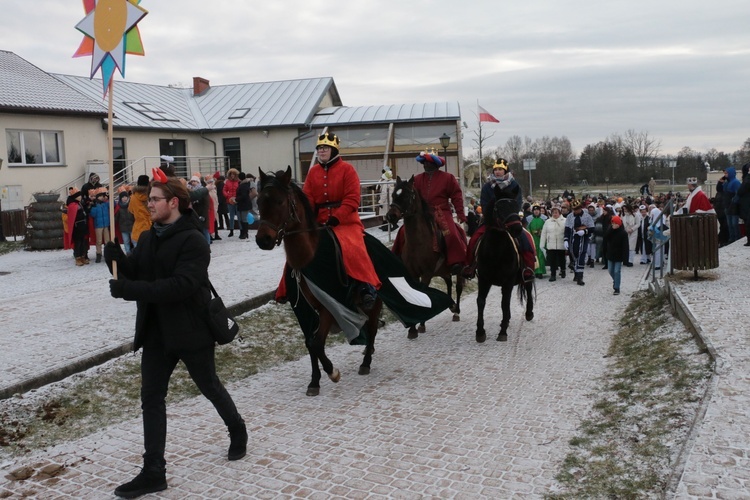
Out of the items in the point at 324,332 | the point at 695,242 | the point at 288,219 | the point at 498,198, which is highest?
the point at 498,198

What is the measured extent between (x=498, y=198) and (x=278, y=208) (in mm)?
4465

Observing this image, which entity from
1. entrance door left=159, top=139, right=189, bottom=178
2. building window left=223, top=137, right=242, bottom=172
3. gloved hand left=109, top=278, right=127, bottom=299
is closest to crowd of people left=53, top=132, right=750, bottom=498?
gloved hand left=109, top=278, right=127, bottom=299

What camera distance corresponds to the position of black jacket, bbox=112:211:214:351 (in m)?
4.87

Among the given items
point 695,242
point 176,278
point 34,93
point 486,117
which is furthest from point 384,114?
point 176,278

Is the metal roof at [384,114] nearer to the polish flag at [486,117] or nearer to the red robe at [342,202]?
the polish flag at [486,117]

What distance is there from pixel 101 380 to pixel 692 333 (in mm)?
6702

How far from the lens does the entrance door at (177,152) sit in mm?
33250

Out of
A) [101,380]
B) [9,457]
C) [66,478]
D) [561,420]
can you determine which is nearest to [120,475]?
[66,478]

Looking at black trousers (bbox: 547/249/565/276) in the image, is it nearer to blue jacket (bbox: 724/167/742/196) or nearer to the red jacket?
blue jacket (bbox: 724/167/742/196)

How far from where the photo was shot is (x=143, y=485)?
4.91m

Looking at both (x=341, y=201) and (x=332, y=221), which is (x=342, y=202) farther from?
(x=332, y=221)

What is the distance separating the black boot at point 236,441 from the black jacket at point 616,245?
38.3 feet

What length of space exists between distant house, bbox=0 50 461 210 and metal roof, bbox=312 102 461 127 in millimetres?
54

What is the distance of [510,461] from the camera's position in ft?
17.9
